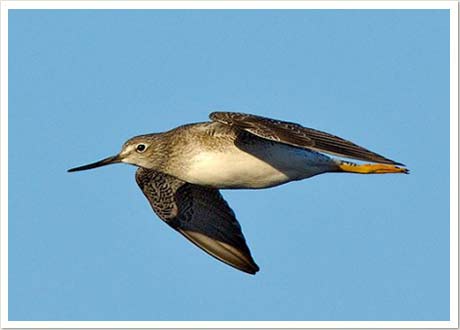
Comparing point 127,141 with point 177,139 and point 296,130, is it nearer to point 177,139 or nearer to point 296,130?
point 177,139

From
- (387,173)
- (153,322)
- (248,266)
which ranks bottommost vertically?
(153,322)

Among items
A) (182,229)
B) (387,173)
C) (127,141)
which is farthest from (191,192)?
(387,173)

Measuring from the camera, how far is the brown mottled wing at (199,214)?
17406 mm

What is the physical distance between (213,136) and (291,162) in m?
1.05

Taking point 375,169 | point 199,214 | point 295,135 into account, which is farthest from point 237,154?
point 199,214

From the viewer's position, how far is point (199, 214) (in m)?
17.7

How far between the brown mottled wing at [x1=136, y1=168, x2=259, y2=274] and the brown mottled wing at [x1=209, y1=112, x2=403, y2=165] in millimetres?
2569

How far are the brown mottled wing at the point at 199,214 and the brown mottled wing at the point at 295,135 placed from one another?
2.57 meters

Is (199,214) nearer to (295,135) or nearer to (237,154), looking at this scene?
(237,154)

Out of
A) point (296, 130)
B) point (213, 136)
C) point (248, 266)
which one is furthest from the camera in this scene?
point (248, 266)

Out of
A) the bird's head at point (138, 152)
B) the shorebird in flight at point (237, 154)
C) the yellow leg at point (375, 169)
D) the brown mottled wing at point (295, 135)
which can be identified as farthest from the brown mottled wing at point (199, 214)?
the brown mottled wing at point (295, 135)

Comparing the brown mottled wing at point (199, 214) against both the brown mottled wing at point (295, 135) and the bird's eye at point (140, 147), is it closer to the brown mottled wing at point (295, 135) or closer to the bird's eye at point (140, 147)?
the bird's eye at point (140, 147)

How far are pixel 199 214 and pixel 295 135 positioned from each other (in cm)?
388

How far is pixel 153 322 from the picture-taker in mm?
15148
